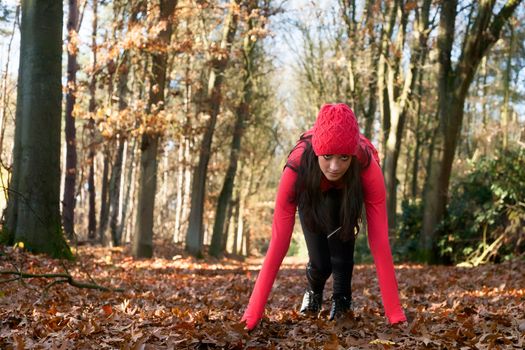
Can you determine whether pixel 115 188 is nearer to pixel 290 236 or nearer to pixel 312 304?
pixel 312 304

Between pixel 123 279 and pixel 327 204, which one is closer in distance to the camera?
pixel 327 204

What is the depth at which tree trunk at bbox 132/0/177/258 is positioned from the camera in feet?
47.4

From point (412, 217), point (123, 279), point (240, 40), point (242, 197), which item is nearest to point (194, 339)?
point (123, 279)

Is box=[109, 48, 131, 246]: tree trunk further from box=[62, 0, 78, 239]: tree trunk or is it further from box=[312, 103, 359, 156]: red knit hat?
box=[312, 103, 359, 156]: red knit hat

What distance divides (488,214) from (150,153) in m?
8.36

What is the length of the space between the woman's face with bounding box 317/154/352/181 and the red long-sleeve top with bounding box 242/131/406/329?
25cm

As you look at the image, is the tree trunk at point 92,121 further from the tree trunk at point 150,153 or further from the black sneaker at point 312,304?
the black sneaker at point 312,304

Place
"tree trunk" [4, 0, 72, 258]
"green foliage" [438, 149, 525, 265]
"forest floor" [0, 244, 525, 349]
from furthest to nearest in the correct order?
1. "green foliage" [438, 149, 525, 265]
2. "tree trunk" [4, 0, 72, 258]
3. "forest floor" [0, 244, 525, 349]

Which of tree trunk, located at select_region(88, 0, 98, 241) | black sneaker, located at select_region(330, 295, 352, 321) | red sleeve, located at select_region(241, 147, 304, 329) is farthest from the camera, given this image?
tree trunk, located at select_region(88, 0, 98, 241)

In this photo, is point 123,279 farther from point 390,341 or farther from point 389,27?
point 389,27

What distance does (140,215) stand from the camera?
598 inches

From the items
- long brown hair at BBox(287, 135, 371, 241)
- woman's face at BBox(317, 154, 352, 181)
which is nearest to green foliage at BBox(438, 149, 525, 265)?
long brown hair at BBox(287, 135, 371, 241)

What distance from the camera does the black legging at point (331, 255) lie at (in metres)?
4.47

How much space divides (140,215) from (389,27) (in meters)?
10.5
